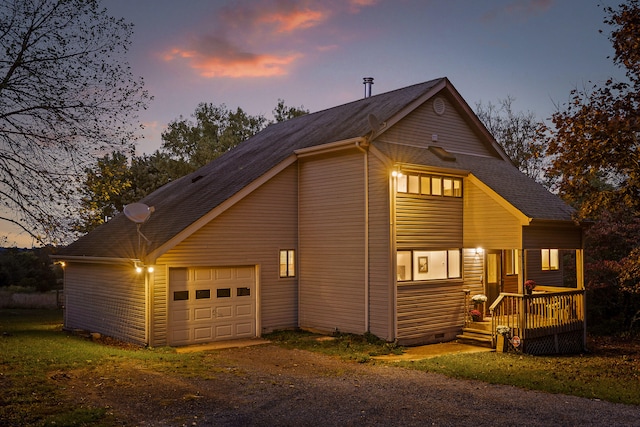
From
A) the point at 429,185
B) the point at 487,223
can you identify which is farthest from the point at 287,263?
the point at 487,223

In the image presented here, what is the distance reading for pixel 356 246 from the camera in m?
17.3

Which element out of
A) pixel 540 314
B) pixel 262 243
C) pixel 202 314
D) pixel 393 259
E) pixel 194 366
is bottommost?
pixel 194 366

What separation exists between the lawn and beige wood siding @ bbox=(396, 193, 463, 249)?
3093mm

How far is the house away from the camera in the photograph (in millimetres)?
16484

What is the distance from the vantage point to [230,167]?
22125 millimetres

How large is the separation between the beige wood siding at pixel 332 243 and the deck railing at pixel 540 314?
3960 millimetres

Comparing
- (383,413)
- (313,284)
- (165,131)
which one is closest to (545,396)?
(383,413)

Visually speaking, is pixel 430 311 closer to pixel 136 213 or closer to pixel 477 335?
pixel 477 335

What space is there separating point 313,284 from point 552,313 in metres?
7.19

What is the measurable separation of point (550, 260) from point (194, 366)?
13.6 m

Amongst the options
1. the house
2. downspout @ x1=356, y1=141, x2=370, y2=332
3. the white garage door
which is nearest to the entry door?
the house

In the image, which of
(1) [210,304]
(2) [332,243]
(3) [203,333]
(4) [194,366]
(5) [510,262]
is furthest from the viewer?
(5) [510,262]

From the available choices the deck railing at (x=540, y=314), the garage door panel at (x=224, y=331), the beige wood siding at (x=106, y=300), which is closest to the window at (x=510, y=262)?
the deck railing at (x=540, y=314)

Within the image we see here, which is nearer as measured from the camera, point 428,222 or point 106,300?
point 428,222
